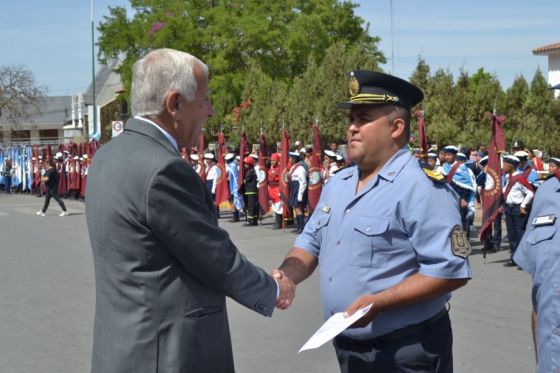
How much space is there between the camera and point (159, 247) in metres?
2.72

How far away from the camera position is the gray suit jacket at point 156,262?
2.70 meters

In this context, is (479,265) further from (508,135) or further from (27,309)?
(508,135)

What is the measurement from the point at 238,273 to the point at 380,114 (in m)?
0.92

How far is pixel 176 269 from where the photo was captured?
2.75 meters

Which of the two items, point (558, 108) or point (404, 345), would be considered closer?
point (404, 345)

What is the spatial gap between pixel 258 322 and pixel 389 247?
524 centimetres

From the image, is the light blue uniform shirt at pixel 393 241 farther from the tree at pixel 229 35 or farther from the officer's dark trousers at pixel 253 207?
the tree at pixel 229 35

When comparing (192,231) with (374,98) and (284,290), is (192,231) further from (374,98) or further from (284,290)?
(374,98)

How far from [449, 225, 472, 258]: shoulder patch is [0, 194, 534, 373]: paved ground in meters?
3.44

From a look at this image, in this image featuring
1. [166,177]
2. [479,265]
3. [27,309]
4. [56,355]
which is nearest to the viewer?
[166,177]

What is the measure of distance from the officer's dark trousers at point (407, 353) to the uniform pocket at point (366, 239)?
0.31 m

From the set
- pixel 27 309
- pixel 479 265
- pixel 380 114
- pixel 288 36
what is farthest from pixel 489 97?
pixel 380 114

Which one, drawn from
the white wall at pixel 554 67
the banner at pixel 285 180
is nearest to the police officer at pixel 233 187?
the banner at pixel 285 180

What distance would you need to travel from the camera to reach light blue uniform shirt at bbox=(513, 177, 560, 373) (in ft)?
11.1
